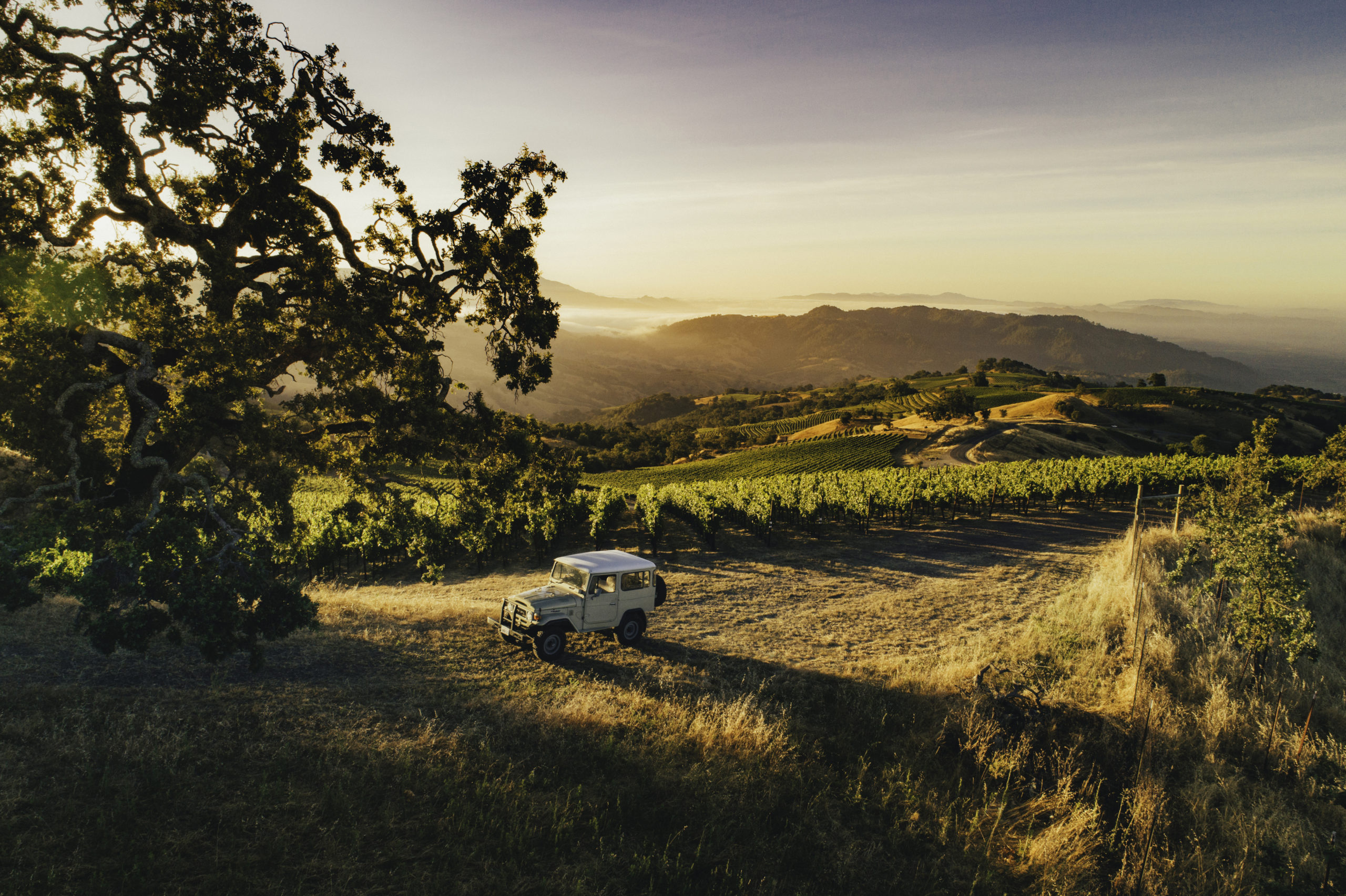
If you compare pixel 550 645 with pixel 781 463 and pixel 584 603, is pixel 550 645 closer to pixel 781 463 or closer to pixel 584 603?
pixel 584 603

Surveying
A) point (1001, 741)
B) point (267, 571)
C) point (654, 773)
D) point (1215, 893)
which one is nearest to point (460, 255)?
point (267, 571)

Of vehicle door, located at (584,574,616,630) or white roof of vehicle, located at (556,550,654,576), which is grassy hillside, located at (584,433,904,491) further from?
vehicle door, located at (584,574,616,630)

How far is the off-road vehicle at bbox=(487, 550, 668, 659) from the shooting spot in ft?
44.3

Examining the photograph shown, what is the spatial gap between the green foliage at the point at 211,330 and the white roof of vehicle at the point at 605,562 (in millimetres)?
3122

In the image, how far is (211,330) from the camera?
37.3ft

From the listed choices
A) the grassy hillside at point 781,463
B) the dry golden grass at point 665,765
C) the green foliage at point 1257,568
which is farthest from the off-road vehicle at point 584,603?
the grassy hillside at point 781,463

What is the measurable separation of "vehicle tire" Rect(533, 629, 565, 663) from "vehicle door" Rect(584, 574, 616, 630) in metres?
0.67

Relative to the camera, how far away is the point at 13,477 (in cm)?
1449

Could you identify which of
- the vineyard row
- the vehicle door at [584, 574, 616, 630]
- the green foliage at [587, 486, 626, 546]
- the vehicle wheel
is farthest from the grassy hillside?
the vehicle door at [584, 574, 616, 630]

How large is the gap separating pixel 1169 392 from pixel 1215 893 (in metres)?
173

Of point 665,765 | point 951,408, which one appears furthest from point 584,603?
point 951,408

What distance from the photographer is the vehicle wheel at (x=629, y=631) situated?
1495 cm

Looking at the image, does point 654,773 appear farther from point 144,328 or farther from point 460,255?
point 144,328

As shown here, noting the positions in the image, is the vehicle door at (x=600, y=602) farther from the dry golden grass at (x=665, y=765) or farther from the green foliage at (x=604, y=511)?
the green foliage at (x=604, y=511)
